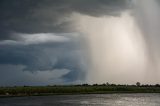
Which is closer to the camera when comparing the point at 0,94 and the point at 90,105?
the point at 90,105

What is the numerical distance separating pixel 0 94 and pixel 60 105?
82535 mm

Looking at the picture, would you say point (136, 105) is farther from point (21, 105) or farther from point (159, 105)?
point (21, 105)

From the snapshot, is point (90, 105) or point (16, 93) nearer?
point (90, 105)

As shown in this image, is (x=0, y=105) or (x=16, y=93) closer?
(x=0, y=105)

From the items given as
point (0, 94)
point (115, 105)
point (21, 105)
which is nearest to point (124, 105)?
point (115, 105)

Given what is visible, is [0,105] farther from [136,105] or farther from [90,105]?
[136,105]

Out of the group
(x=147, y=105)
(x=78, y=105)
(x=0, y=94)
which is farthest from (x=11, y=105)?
(x=0, y=94)

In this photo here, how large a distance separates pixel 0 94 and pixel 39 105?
78275 millimetres

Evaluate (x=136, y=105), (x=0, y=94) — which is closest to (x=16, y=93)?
(x=0, y=94)

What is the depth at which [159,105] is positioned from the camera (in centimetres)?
11300

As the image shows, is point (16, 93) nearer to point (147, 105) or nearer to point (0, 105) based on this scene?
point (0, 105)

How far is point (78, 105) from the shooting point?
11188 cm

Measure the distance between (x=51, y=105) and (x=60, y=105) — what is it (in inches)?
120

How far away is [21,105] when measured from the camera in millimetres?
116875
